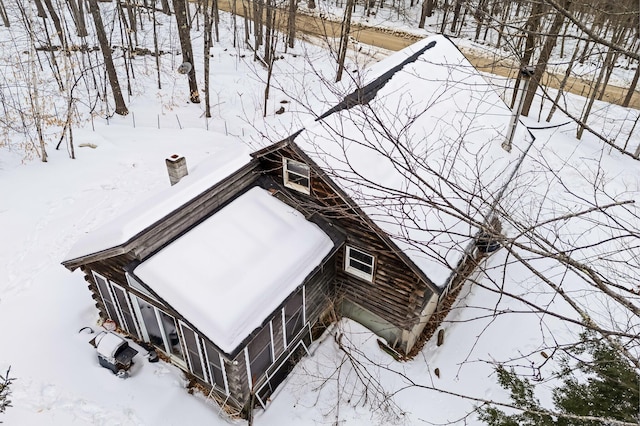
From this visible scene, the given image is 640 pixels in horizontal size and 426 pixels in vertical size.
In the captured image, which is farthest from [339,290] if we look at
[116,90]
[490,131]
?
[116,90]

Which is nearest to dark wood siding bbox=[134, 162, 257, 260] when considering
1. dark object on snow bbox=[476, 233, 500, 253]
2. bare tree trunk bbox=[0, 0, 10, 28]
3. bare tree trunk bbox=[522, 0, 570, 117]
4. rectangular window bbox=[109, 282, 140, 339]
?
rectangular window bbox=[109, 282, 140, 339]

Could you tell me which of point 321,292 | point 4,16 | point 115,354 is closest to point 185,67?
point 321,292

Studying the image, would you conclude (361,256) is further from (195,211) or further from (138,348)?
(138,348)

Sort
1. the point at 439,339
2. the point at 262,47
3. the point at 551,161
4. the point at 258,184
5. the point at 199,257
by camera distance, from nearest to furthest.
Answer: the point at 199,257, the point at 258,184, the point at 439,339, the point at 551,161, the point at 262,47

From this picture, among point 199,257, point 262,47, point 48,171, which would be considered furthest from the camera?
point 262,47

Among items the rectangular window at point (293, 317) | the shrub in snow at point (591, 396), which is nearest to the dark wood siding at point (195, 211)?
the rectangular window at point (293, 317)

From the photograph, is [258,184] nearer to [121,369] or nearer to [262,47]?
[121,369]

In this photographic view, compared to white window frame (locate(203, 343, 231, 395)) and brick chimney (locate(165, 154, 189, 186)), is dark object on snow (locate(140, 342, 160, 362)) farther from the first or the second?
brick chimney (locate(165, 154, 189, 186))
